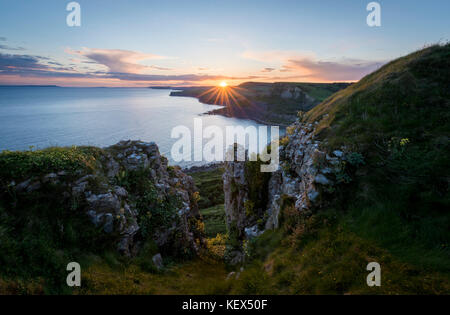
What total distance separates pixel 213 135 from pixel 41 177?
107094mm

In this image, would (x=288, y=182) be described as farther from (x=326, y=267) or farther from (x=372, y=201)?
(x=326, y=267)

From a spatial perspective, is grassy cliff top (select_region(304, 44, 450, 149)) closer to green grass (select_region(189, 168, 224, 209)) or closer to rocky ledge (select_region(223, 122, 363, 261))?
rocky ledge (select_region(223, 122, 363, 261))

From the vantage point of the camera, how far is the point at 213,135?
114875 millimetres

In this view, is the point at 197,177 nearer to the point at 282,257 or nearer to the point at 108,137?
the point at 108,137

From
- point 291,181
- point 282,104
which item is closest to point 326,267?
point 291,181

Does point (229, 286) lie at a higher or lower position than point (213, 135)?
lower

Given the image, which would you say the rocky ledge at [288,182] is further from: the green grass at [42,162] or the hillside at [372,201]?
the green grass at [42,162]

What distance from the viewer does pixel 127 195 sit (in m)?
11.4

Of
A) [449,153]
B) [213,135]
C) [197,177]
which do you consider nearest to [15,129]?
[197,177]

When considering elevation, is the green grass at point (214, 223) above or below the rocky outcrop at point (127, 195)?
below

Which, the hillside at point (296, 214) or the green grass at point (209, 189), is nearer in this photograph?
the hillside at point (296, 214)

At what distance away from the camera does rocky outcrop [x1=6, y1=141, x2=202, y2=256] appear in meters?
8.81

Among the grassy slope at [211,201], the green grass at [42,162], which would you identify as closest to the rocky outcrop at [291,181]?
the green grass at [42,162]

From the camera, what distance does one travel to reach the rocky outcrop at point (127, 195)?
8812 mm
